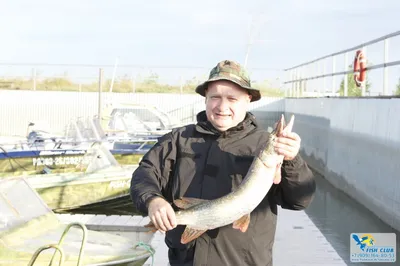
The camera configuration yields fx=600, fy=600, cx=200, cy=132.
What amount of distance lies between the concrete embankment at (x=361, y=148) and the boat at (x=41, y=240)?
549cm

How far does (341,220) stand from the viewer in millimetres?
11086

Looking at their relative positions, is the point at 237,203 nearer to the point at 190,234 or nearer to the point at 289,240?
the point at 190,234

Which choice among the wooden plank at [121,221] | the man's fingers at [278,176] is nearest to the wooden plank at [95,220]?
the wooden plank at [121,221]

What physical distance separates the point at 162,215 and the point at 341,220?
8.82m

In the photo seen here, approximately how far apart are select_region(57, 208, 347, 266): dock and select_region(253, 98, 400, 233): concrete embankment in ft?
7.29

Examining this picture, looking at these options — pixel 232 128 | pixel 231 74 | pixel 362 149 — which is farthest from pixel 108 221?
pixel 362 149

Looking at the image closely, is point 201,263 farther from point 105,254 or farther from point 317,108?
point 317,108

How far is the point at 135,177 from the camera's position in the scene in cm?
312

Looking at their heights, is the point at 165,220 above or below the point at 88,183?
above

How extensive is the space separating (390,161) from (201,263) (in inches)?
299

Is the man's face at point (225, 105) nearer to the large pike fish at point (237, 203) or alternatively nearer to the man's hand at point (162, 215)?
the large pike fish at point (237, 203)

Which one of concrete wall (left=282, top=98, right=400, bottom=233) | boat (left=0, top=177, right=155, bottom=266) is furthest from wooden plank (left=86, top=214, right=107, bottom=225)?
concrete wall (left=282, top=98, right=400, bottom=233)

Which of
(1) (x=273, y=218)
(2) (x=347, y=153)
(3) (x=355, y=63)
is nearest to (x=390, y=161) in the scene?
(2) (x=347, y=153)

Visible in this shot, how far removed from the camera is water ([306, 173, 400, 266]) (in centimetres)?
939
